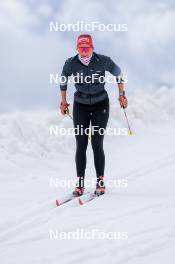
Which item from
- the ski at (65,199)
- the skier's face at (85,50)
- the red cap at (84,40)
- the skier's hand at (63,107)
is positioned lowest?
the ski at (65,199)

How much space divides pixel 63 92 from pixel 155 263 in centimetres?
390

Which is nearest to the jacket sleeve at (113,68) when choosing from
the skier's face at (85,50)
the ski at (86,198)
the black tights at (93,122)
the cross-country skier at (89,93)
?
the cross-country skier at (89,93)

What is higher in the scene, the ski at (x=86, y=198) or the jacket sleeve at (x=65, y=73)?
the jacket sleeve at (x=65, y=73)

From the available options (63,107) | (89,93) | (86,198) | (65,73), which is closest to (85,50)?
(65,73)

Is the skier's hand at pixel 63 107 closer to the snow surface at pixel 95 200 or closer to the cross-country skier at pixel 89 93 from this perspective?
the cross-country skier at pixel 89 93

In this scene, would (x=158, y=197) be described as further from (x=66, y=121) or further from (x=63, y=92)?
(x=66, y=121)

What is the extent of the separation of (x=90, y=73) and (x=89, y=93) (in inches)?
12.1

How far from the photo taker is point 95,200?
789 centimetres

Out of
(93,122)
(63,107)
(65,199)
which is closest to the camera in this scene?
(65,199)

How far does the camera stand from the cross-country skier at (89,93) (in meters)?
8.06

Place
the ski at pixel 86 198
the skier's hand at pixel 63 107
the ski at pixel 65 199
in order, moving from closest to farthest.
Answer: the ski at pixel 86 198 → the ski at pixel 65 199 → the skier's hand at pixel 63 107

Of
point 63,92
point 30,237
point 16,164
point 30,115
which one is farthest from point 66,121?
point 30,237

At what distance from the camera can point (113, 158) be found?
12578 mm

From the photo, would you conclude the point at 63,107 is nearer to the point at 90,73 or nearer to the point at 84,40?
the point at 90,73
